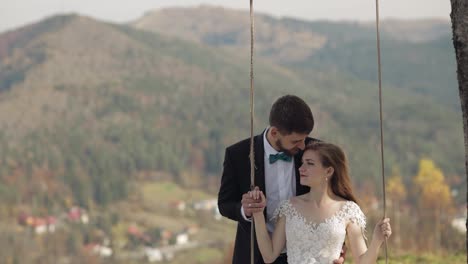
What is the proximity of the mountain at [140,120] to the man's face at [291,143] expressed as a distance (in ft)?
358

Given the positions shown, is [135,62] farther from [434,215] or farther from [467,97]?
[467,97]

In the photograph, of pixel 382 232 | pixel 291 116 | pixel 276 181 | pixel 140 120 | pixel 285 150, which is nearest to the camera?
pixel 291 116

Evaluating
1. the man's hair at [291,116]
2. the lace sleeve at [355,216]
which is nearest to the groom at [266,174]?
the man's hair at [291,116]

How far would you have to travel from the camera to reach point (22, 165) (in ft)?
403

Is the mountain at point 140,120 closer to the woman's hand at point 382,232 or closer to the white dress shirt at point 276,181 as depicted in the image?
the white dress shirt at point 276,181

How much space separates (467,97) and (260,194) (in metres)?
1.15

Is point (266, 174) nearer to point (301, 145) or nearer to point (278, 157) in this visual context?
point (278, 157)

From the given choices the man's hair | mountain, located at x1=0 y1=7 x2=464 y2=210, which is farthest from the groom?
mountain, located at x1=0 y1=7 x2=464 y2=210

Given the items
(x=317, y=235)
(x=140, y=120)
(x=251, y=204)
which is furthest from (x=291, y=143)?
(x=140, y=120)

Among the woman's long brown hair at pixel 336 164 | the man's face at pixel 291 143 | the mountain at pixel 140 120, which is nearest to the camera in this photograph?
the man's face at pixel 291 143

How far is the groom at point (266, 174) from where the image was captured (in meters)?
3.85

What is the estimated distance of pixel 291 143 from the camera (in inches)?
155

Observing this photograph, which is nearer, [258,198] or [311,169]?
[258,198]

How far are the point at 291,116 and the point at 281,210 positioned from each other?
561 millimetres
